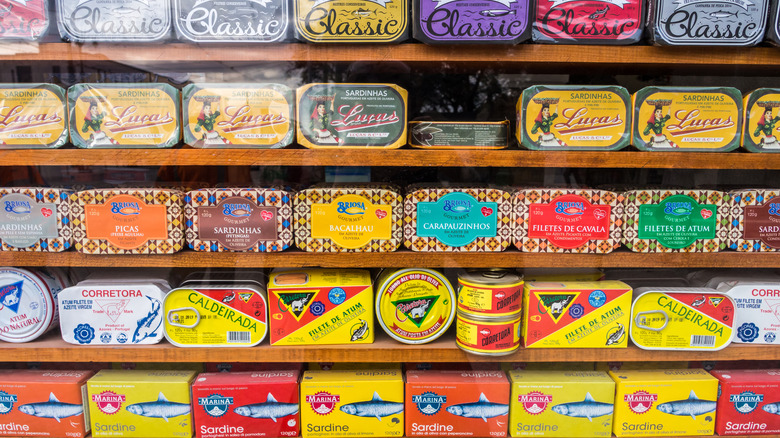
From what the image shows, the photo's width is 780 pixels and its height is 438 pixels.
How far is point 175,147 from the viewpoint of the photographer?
1.56 m

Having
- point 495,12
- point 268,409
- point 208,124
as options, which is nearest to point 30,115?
point 208,124

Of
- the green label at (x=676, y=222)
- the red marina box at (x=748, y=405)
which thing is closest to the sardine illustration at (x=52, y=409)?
the green label at (x=676, y=222)

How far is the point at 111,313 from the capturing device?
5.39 feet

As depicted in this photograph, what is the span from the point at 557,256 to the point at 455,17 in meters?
0.84

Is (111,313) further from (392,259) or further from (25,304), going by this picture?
(392,259)

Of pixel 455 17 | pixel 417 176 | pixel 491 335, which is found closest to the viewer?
pixel 455 17

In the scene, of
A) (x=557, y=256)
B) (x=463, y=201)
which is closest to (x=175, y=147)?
(x=463, y=201)

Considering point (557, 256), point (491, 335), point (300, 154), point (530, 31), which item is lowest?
point (491, 335)

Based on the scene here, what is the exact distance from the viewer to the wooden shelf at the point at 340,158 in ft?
5.00

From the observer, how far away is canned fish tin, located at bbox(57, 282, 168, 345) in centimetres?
163

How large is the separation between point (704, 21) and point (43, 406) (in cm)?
253

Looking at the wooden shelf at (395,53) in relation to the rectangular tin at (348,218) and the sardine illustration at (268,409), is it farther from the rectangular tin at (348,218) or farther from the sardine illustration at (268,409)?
the sardine illustration at (268,409)

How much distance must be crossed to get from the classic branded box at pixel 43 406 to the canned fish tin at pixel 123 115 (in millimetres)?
845

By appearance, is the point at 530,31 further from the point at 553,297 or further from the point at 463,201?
the point at 553,297
